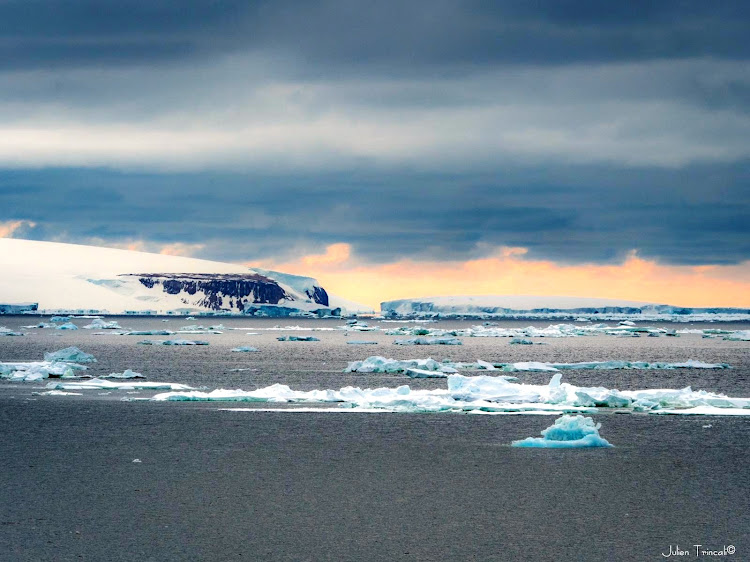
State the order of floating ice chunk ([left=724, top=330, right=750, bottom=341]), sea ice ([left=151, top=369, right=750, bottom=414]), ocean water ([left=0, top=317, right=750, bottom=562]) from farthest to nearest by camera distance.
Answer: floating ice chunk ([left=724, top=330, right=750, bottom=341]) < sea ice ([left=151, top=369, right=750, bottom=414]) < ocean water ([left=0, top=317, right=750, bottom=562])

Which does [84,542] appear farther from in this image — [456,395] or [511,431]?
[456,395]

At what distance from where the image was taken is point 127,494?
10492 mm

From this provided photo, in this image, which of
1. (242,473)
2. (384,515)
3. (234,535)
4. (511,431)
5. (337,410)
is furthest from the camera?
(337,410)

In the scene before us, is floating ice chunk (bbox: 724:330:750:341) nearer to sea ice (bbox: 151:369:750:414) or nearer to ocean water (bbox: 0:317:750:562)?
sea ice (bbox: 151:369:750:414)

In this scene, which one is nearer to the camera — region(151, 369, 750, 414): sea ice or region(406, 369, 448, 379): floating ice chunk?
region(151, 369, 750, 414): sea ice

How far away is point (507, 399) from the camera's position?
2216 centimetres

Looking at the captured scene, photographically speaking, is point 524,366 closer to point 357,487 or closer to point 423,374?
point 423,374

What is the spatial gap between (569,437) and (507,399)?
7.40 metres

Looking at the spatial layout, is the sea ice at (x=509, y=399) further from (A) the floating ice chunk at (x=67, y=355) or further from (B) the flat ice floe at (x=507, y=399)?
(A) the floating ice chunk at (x=67, y=355)

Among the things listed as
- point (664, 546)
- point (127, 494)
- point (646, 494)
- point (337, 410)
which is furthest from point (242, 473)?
point (337, 410)

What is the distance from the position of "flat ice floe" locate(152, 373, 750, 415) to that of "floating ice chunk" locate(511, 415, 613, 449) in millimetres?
5624

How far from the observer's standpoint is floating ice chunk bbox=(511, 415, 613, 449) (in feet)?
47.5

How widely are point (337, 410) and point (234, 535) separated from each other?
1153cm

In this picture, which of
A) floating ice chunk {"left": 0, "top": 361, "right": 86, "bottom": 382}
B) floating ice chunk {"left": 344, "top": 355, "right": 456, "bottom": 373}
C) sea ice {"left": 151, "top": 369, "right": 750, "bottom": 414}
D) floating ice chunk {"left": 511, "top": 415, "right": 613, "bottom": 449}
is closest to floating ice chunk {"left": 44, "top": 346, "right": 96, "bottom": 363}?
floating ice chunk {"left": 0, "top": 361, "right": 86, "bottom": 382}
